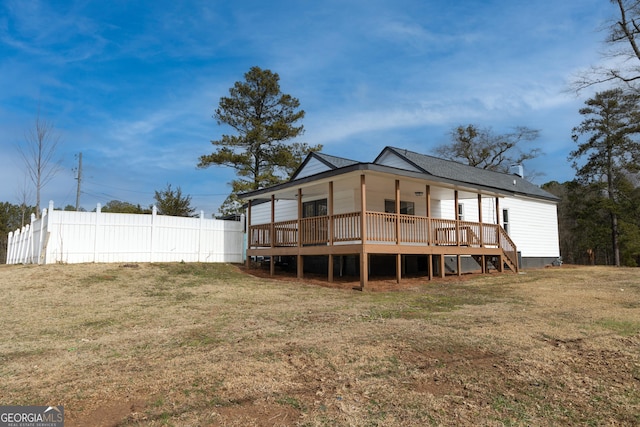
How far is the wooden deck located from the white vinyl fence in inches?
61.2

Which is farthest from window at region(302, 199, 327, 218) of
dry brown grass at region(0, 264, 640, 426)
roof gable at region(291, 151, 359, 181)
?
dry brown grass at region(0, 264, 640, 426)

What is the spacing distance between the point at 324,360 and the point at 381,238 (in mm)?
8920

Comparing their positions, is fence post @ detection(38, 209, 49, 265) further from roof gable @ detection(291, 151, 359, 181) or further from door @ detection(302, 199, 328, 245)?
roof gable @ detection(291, 151, 359, 181)

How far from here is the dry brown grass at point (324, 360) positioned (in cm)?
387

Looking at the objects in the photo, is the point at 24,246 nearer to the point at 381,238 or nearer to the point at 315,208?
the point at 315,208

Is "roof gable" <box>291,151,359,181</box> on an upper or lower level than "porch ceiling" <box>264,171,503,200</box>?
upper

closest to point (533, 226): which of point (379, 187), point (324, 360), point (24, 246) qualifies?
point (379, 187)

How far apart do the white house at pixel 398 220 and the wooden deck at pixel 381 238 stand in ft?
0.12

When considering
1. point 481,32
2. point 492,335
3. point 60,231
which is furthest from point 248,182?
point 492,335

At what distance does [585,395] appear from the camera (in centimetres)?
425

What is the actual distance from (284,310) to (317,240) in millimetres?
6257

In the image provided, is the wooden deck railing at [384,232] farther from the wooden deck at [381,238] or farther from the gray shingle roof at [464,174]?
the gray shingle roof at [464,174]

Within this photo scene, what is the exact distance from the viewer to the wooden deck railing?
13.9 m

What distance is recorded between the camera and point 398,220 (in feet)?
45.9
